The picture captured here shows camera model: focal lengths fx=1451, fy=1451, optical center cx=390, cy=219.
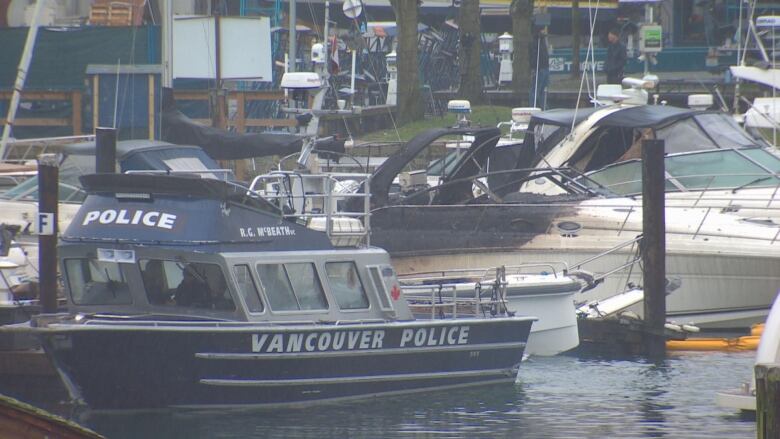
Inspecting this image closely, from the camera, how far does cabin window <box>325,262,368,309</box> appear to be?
14406 millimetres

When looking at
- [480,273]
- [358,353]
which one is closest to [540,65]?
[480,273]

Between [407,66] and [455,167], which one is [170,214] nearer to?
[455,167]

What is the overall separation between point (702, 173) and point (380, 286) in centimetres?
772

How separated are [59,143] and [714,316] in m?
9.92

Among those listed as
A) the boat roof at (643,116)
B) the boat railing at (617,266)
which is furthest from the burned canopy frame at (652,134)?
the boat railing at (617,266)

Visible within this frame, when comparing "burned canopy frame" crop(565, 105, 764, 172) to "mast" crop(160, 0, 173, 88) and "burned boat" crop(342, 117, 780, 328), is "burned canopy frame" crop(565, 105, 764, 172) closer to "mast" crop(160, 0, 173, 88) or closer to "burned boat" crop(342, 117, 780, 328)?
"burned boat" crop(342, 117, 780, 328)

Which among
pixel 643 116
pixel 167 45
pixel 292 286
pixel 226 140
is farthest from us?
pixel 167 45

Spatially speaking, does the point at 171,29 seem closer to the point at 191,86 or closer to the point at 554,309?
the point at 191,86

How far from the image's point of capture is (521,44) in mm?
36438

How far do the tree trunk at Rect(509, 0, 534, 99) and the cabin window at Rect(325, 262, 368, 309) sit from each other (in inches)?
869

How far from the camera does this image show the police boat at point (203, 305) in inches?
524

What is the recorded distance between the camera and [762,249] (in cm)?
1859

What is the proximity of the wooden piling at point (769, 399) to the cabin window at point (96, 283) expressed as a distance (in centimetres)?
646

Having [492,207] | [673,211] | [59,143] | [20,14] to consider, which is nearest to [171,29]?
[59,143]
